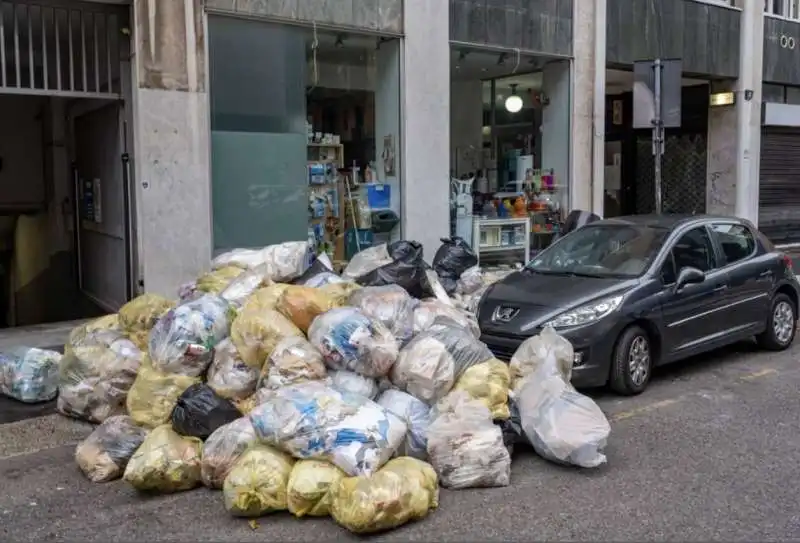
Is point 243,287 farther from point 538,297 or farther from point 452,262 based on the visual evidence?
point 452,262

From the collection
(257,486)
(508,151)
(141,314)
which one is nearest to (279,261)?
(141,314)

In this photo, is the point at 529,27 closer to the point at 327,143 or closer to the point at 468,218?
the point at 468,218

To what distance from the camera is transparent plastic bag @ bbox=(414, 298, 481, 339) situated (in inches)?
257

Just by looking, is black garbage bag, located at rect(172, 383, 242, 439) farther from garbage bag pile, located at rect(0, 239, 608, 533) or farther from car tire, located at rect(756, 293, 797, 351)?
car tire, located at rect(756, 293, 797, 351)

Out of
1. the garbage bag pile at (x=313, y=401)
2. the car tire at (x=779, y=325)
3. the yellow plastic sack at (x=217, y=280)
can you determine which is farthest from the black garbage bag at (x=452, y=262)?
the car tire at (x=779, y=325)

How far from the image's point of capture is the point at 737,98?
56.1 ft

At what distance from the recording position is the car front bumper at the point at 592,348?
682 cm

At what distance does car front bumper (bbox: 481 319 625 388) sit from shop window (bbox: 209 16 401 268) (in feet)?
15.2

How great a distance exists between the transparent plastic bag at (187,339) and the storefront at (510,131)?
6788mm

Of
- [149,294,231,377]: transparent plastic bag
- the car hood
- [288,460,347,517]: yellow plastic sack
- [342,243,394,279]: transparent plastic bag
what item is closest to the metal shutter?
[342,243,394,279]: transparent plastic bag

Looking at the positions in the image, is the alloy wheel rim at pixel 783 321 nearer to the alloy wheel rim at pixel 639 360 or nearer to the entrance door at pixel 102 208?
the alloy wheel rim at pixel 639 360

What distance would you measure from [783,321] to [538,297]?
3.32 m

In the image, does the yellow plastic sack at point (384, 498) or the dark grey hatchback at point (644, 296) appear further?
the dark grey hatchback at point (644, 296)

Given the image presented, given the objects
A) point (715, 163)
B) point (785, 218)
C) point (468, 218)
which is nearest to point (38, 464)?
point (468, 218)
